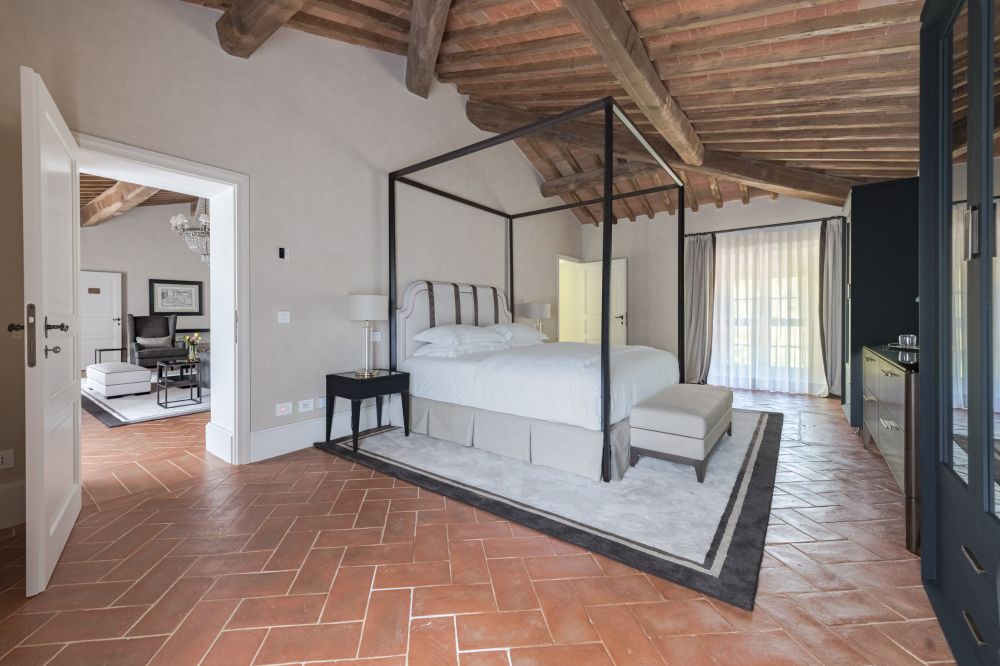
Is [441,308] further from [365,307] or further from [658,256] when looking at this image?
[658,256]

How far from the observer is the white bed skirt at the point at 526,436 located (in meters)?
2.71

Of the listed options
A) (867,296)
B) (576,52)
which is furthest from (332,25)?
(867,296)

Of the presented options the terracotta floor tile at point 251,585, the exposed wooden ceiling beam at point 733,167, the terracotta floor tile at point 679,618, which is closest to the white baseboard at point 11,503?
the terracotta floor tile at point 251,585

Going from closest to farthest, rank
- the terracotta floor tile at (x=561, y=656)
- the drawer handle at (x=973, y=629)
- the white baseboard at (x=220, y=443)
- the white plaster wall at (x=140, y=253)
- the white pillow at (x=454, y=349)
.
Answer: the drawer handle at (x=973, y=629), the terracotta floor tile at (x=561, y=656), the white baseboard at (x=220, y=443), the white pillow at (x=454, y=349), the white plaster wall at (x=140, y=253)

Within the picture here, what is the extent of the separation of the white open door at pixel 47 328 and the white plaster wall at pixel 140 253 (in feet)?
25.0

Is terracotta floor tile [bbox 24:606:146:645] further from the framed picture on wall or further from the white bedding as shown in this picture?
the framed picture on wall

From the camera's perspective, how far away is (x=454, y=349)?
12.7 feet

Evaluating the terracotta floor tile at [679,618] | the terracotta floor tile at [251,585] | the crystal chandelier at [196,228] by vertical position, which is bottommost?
the terracotta floor tile at [679,618]

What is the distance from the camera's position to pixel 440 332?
13.2 feet

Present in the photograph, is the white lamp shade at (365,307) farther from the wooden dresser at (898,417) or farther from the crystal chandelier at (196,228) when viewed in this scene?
the crystal chandelier at (196,228)

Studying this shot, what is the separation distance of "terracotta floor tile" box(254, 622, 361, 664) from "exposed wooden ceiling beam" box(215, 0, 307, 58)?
332cm

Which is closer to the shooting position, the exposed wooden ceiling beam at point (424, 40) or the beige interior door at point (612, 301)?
the exposed wooden ceiling beam at point (424, 40)

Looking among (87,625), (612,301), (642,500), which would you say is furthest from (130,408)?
(612,301)

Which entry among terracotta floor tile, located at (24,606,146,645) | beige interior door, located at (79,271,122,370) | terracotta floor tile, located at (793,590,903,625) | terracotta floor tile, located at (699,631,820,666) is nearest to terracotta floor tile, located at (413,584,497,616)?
terracotta floor tile, located at (699,631,820,666)
